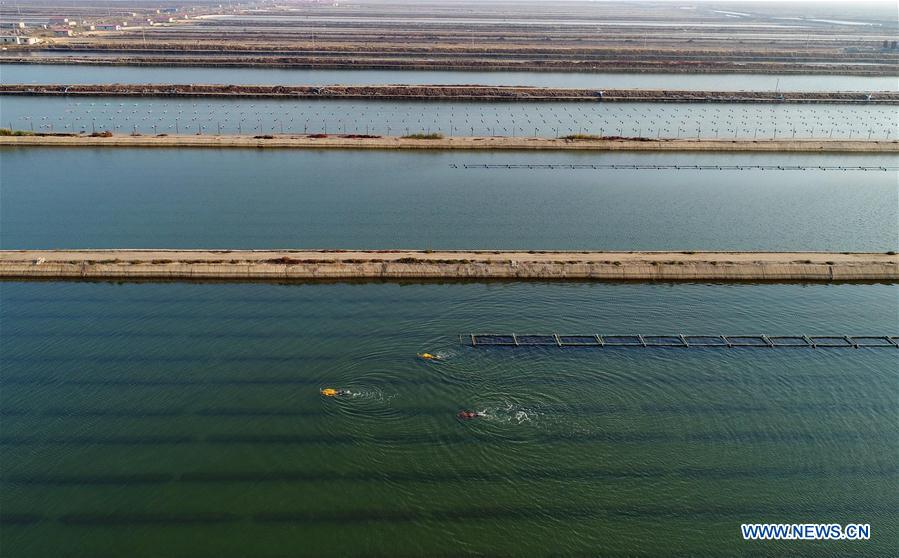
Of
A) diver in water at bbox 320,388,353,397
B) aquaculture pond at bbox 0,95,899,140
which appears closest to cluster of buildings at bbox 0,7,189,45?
aquaculture pond at bbox 0,95,899,140

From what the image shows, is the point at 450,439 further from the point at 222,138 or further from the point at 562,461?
the point at 222,138

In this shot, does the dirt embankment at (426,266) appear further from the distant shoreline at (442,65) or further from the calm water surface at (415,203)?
the distant shoreline at (442,65)

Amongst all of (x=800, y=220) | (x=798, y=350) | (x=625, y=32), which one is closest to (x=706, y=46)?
(x=625, y=32)

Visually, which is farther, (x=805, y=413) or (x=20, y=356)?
(x=20, y=356)

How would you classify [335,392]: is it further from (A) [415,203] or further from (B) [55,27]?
(B) [55,27]

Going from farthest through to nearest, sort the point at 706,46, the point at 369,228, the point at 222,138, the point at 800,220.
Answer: the point at 706,46, the point at 222,138, the point at 800,220, the point at 369,228
